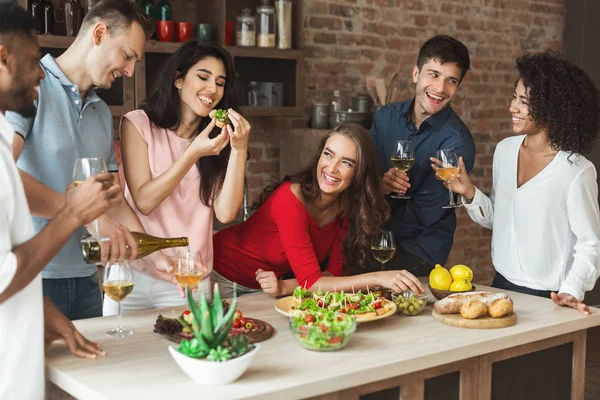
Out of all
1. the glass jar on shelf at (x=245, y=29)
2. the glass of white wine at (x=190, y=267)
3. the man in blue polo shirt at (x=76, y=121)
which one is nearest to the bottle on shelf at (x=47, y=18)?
the glass jar on shelf at (x=245, y=29)

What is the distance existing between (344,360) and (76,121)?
125 cm

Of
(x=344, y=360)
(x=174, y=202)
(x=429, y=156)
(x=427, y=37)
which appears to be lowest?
(x=344, y=360)

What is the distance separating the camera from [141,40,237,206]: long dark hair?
109 inches

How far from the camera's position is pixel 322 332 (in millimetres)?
1968

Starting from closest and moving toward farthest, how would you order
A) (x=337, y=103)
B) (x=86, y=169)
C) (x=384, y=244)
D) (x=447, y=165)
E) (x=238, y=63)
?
(x=86, y=169) < (x=384, y=244) < (x=447, y=165) < (x=238, y=63) < (x=337, y=103)

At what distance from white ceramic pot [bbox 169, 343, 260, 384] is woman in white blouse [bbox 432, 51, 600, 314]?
1534 millimetres

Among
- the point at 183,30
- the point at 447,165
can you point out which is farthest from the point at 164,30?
the point at 447,165

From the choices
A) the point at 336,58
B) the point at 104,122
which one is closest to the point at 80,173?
the point at 104,122

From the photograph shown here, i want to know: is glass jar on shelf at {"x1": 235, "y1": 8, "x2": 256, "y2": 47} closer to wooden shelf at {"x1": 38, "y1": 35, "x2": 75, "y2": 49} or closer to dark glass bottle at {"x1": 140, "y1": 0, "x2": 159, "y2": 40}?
dark glass bottle at {"x1": 140, "y1": 0, "x2": 159, "y2": 40}

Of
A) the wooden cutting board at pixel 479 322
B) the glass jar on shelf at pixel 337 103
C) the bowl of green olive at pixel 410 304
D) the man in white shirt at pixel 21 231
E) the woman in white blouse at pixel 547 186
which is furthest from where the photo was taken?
the glass jar on shelf at pixel 337 103

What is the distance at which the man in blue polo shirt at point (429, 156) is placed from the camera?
3285 mm

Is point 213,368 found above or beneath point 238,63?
beneath

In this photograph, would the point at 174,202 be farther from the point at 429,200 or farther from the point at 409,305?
the point at 429,200

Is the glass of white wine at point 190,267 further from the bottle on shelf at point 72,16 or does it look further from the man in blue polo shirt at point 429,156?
the bottle on shelf at point 72,16
